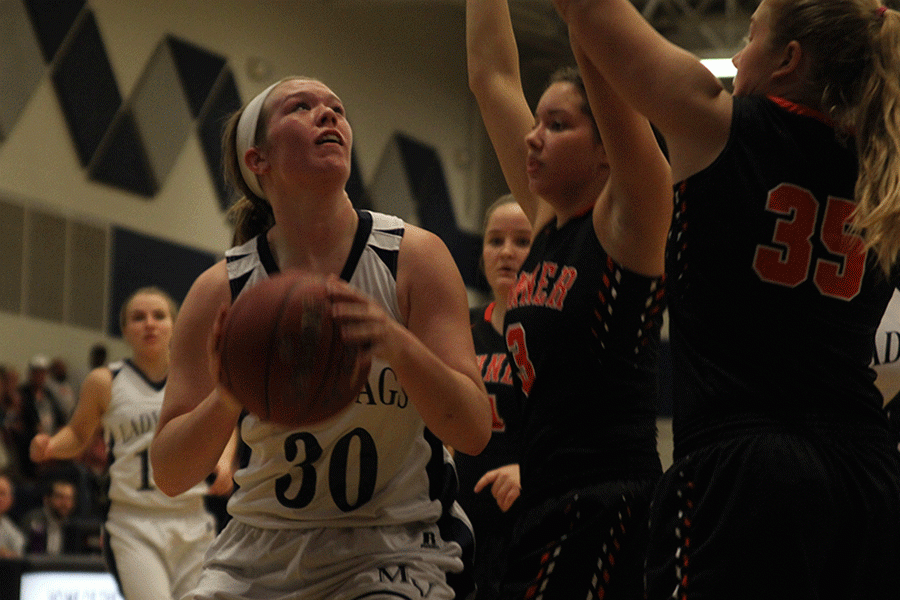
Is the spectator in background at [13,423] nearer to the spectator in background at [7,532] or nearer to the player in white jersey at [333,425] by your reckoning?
the spectator in background at [7,532]

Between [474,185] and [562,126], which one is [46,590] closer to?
[562,126]

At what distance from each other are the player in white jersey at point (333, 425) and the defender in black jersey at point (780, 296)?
0.62 metres

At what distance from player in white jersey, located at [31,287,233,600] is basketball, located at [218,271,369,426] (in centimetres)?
402

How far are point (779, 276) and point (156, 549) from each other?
194 inches

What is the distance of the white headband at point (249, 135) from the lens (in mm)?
3100

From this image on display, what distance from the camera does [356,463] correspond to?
2.84 m

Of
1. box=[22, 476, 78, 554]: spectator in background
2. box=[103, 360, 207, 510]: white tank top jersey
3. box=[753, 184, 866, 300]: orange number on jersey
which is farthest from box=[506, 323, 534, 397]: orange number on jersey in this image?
box=[22, 476, 78, 554]: spectator in background

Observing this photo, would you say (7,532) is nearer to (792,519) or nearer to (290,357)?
(290,357)

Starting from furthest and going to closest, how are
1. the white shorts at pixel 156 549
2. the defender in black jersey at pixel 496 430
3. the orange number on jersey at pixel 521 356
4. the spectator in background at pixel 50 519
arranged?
the spectator in background at pixel 50 519
the white shorts at pixel 156 549
the defender in black jersey at pixel 496 430
the orange number on jersey at pixel 521 356

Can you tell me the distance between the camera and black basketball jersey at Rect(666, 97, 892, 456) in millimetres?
2287

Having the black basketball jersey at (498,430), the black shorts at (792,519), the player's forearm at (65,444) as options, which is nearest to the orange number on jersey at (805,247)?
the black shorts at (792,519)

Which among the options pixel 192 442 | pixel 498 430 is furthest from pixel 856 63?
pixel 498 430

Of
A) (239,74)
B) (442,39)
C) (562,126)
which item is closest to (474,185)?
(442,39)

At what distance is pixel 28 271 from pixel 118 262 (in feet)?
3.61
